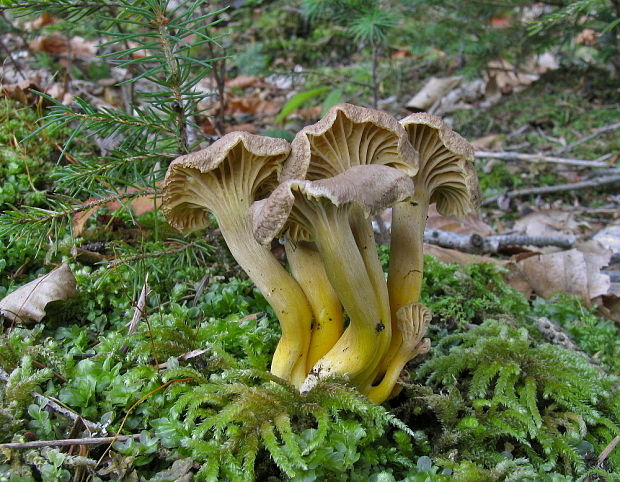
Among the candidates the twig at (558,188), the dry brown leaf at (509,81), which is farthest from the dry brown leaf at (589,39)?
the twig at (558,188)

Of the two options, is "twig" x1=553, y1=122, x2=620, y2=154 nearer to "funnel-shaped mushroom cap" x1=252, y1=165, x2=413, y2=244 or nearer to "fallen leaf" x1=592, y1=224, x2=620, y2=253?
"fallen leaf" x1=592, y1=224, x2=620, y2=253

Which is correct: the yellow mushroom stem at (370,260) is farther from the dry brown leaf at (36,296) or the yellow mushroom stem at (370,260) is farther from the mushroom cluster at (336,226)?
the dry brown leaf at (36,296)

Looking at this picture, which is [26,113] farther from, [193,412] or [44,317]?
[193,412]

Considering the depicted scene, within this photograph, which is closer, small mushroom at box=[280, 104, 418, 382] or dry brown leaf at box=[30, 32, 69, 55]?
small mushroom at box=[280, 104, 418, 382]

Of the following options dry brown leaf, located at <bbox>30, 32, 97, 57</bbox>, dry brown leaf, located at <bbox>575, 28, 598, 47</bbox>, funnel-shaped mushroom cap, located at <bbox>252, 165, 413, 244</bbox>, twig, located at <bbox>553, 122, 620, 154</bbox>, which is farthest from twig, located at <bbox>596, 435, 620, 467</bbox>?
dry brown leaf, located at <bbox>30, 32, 97, 57</bbox>

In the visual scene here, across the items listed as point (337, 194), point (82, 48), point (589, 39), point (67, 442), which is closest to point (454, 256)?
point (337, 194)

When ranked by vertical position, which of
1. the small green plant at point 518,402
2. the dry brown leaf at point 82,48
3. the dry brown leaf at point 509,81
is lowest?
the dry brown leaf at point 509,81

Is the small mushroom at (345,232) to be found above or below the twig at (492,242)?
above
